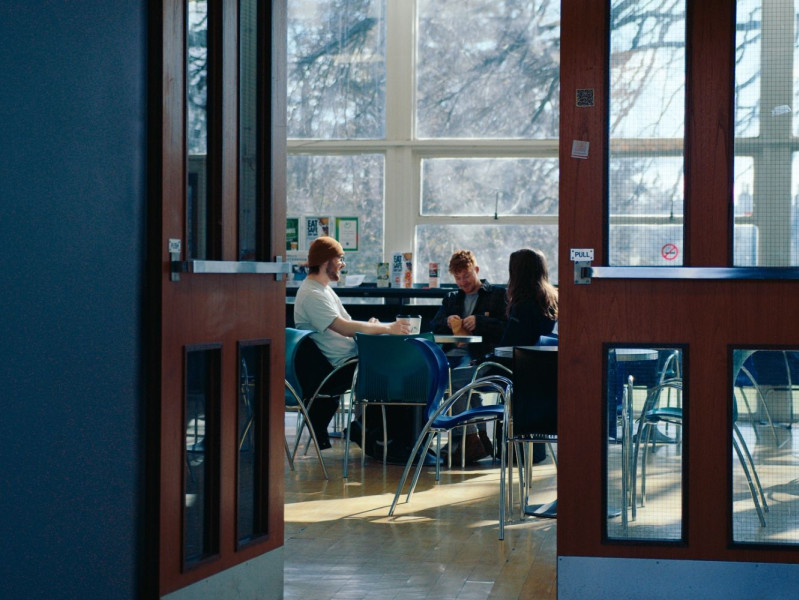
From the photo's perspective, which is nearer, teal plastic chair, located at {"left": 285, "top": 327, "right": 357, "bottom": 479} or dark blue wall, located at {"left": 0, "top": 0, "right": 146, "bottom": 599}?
dark blue wall, located at {"left": 0, "top": 0, "right": 146, "bottom": 599}

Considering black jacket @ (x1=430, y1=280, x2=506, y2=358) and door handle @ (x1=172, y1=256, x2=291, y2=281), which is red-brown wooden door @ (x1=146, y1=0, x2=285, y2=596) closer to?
door handle @ (x1=172, y1=256, x2=291, y2=281)

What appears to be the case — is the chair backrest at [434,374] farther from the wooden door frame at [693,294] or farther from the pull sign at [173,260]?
the pull sign at [173,260]

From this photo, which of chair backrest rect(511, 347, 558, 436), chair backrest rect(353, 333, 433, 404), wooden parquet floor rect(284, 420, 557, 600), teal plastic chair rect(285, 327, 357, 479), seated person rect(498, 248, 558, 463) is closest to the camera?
wooden parquet floor rect(284, 420, 557, 600)

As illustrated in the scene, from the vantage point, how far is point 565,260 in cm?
323

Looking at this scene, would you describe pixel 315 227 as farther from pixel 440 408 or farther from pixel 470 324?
pixel 440 408

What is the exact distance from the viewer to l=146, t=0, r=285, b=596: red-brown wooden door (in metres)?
2.73

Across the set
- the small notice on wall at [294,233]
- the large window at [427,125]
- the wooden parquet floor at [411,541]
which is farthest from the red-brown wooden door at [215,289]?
the small notice on wall at [294,233]

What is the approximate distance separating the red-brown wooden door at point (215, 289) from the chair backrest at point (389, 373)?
2010 millimetres

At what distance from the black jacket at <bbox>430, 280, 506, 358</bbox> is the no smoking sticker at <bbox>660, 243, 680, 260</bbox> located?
2975 millimetres

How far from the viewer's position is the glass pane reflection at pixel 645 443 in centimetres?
322

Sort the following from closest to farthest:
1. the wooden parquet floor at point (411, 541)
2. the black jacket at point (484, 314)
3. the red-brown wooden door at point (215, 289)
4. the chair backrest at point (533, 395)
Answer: the red-brown wooden door at point (215, 289)
the wooden parquet floor at point (411, 541)
the chair backrest at point (533, 395)
the black jacket at point (484, 314)

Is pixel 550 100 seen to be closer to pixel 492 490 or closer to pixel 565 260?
pixel 492 490

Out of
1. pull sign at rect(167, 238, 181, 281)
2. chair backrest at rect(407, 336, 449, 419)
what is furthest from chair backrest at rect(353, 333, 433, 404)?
pull sign at rect(167, 238, 181, 281)

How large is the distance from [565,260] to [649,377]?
432 mm
